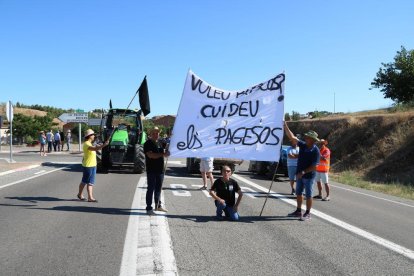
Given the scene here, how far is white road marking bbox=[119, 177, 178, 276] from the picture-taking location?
17.8 feet

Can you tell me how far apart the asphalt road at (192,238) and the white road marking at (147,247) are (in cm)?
1

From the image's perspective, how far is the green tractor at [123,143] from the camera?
18.4 m

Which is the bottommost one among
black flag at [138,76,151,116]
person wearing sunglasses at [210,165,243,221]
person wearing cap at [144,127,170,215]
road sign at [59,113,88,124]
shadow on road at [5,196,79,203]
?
shadow on road at [5,196,79,203]

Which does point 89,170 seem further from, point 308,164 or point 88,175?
point 308,164

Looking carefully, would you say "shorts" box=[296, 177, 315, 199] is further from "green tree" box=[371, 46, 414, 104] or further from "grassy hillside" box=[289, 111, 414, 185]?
"green tree" box=[371, 46, 414, 104]

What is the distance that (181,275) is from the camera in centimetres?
525

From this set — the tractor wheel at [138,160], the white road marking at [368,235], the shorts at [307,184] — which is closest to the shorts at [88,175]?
the shorts at [307,184]

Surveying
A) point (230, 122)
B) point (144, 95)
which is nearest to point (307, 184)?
point (230, 122)

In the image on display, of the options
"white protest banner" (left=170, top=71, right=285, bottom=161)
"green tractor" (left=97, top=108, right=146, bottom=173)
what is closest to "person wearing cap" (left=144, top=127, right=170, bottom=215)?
"white protest banner" (left=170, top=71, right=285, bottom=161)

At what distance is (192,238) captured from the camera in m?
7.05

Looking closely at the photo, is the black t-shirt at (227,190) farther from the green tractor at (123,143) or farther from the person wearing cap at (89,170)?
the green tractor at (123,143)

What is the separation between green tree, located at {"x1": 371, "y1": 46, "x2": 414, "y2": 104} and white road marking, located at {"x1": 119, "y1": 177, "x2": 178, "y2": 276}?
34.6 m

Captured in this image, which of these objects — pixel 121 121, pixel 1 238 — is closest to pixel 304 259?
pixel 1 238

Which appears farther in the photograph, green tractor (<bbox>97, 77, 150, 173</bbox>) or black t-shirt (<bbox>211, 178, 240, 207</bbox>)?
green tractor (<bbox>97, 77, 150, 173</bbox>)
